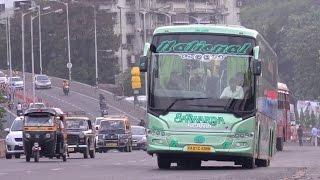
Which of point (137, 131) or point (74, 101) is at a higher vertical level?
point (137, 131)

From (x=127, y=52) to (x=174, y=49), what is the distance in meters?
129

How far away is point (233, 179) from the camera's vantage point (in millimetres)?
27797

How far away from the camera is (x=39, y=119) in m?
42.8

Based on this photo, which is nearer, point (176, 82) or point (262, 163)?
point (176, 82)

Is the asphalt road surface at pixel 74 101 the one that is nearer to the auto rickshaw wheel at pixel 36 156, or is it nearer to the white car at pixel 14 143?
the white car at pixel 14 143

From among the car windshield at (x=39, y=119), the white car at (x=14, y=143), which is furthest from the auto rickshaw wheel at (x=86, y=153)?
the car windshield at (x=39, y=119)

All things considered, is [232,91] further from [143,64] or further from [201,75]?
[143,64]

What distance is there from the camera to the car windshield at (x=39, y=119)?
1671 inches

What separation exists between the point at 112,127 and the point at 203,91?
31.4 meters

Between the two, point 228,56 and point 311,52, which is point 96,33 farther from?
point 228,56

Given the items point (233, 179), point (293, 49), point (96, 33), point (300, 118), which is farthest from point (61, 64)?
point (233, 179)

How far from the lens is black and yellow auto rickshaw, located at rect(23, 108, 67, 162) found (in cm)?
4222

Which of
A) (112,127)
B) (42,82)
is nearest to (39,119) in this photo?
(112,127)

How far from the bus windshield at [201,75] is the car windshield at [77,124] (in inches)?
681
